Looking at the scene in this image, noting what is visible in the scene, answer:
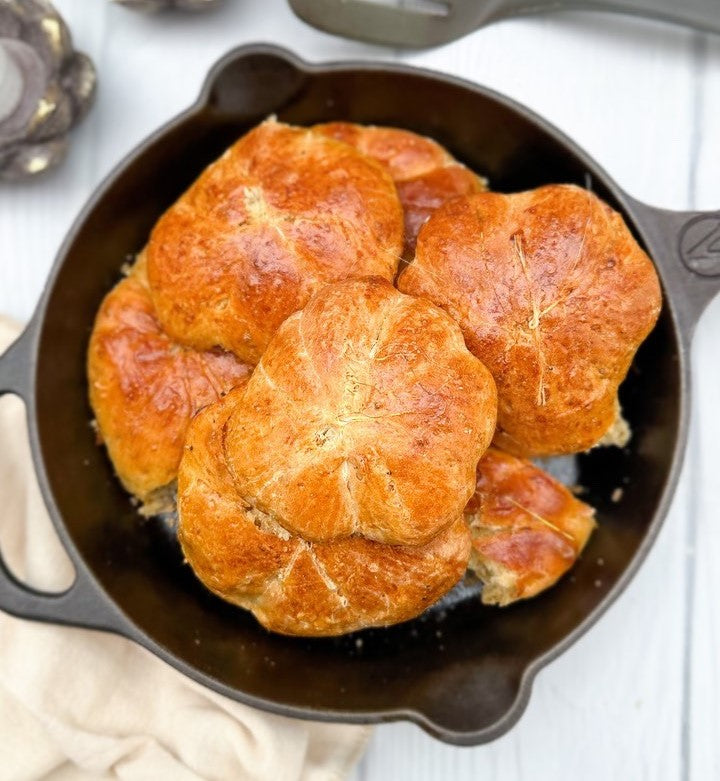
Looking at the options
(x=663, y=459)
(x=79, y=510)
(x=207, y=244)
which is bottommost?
(x=79, y=510)

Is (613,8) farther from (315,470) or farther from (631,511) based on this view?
(315,470)

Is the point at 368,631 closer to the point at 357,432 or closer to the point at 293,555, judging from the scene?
the point at 293,555

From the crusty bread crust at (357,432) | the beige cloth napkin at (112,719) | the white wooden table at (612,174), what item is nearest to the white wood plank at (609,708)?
the white wooden table at (612,174)

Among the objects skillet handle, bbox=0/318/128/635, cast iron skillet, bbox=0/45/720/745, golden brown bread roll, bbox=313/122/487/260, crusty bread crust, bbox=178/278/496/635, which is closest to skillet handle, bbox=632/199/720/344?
cast iron skillet, bbox=0/45/720/745

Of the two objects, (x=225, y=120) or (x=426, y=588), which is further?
(x=225, y=120)

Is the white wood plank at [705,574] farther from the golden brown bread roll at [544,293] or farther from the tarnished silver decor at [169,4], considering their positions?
the tarnished silver decor at [169,4]

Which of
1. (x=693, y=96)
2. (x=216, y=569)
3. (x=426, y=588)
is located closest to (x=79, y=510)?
(x=216, y=569)

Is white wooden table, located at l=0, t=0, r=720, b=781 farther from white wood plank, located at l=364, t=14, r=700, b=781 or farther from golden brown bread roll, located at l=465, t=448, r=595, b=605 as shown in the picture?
golden brown bread roll, located at l=465, t=448, r=595, b=605
